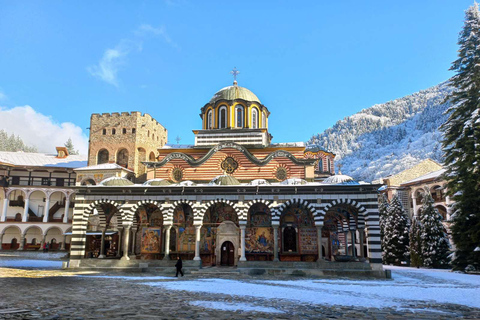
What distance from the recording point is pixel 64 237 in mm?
40969

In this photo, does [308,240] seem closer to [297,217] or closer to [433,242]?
[297,217]

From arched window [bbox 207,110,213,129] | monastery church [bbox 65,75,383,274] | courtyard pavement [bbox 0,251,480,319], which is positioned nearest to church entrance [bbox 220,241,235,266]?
monastery church [bbox 65,75,383,274]

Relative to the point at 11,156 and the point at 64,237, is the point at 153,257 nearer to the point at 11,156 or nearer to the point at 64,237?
the point at 64,237

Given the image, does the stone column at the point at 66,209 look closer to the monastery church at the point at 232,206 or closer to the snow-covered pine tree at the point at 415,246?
the monastery church at the point at 232,206

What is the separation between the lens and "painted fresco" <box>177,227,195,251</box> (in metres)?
23.2

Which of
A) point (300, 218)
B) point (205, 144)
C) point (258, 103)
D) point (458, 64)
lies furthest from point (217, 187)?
point (458, 64)

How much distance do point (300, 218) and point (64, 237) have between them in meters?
29.9

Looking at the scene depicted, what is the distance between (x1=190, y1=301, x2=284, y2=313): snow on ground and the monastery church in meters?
10.7

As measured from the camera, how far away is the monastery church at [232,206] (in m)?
20.4

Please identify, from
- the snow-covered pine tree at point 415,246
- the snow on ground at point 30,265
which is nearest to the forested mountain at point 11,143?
the snow on ground at point 30,265

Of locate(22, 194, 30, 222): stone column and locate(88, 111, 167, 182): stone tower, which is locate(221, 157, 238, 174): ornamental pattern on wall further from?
locate(22, 194, 30, 222): stone column

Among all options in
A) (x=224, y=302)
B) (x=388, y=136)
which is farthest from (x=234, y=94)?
(x=388, y=136)

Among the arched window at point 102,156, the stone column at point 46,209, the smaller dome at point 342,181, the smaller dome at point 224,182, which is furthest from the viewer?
the arched window at point 102,156

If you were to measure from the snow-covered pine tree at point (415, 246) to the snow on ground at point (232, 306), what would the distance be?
941 inches
